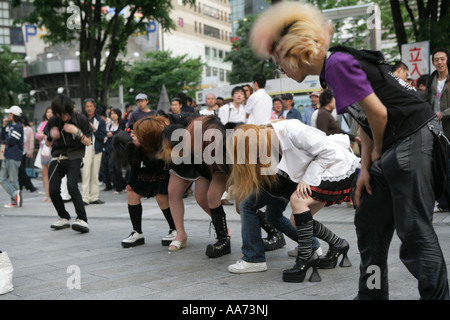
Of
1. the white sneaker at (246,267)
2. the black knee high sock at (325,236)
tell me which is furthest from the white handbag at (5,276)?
the black knee high sock at (325,236)

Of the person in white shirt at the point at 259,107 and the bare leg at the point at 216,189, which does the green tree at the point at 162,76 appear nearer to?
the person in white shirt at the point at 259,107

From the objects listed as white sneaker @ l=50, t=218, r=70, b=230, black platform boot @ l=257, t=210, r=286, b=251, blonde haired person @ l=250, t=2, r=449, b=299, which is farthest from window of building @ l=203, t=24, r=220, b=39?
blonde haired person @ l=250, t=2, r=449, b=299

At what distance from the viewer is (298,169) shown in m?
4.33

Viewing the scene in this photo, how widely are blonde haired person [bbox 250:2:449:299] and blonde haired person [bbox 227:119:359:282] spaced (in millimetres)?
1414

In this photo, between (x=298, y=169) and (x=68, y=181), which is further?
(x=68, y=181)

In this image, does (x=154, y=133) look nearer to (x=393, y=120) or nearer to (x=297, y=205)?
(x=297, y=205)

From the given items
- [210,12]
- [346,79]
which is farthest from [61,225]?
[210,12]

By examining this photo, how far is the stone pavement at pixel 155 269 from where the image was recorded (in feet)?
13.0

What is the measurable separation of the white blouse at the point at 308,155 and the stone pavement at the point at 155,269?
0.80m

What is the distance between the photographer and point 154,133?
557 centimetres

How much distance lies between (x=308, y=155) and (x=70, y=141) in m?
4.16

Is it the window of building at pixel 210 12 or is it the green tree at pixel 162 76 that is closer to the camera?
the green tree at pixel 162 76

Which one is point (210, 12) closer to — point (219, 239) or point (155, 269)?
point (219, 239)

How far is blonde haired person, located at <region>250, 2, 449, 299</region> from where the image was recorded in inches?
102
